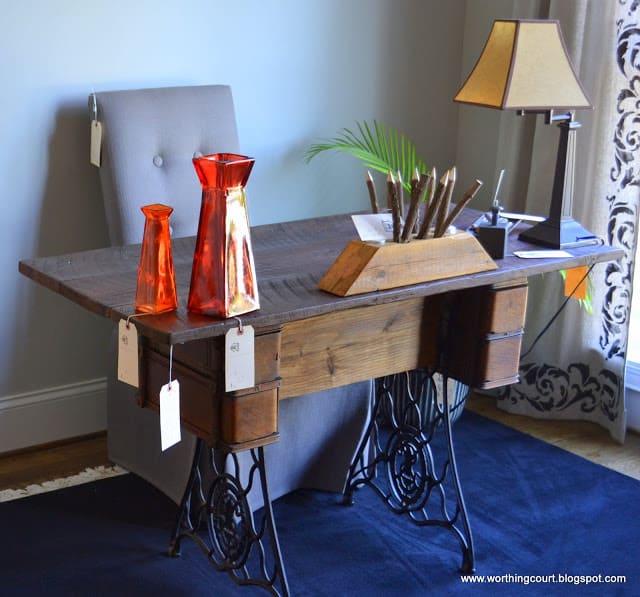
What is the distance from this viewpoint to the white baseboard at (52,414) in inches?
110

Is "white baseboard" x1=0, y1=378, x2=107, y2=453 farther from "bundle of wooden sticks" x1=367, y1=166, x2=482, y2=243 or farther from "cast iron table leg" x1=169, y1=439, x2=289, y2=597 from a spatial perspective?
"bundle of wooden sticks" x1=367, y1=166, x2=482, y2=243

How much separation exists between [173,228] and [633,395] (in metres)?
1.53

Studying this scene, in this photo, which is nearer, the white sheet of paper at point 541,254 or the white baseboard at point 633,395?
the white sheet of paper at point 541,254

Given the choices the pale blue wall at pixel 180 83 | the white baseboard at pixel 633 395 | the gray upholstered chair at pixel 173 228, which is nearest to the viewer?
the gray upholstered chair at pixel 173 228

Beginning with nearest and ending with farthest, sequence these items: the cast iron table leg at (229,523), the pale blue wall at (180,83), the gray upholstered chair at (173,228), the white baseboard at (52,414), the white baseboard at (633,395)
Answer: the cast iron table leg at (229,523), the gray upholstered chair at (173,228), the pale blue wall at (180,83), the white baseboard at (52,414), the white baseboard at (633,395)

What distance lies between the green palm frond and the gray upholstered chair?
508mm

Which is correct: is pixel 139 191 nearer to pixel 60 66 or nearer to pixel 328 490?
pixel 60 66

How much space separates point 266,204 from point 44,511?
115 cm

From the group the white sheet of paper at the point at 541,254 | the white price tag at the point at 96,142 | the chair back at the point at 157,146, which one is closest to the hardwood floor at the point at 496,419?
the chair back at the point at 157,146

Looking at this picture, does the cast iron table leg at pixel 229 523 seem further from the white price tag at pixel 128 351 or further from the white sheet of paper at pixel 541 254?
the white sheet of paper at pixel 541 254

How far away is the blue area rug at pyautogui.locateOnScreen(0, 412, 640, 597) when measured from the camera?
7.33 feet

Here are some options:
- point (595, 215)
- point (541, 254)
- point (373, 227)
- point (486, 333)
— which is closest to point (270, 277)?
point (373, 227)

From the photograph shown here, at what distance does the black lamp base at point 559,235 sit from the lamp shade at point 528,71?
278 mm

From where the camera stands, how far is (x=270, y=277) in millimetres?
1948
